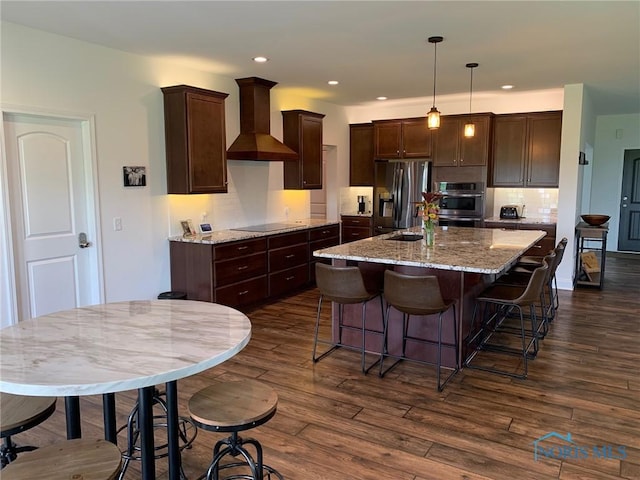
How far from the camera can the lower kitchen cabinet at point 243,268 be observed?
4941mm

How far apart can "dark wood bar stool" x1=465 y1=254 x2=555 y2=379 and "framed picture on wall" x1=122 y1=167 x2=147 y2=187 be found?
3.37m

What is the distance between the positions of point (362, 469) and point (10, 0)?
3.69m

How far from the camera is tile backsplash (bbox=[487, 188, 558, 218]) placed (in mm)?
7172

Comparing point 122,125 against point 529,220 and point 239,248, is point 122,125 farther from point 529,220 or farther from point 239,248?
point 529,220

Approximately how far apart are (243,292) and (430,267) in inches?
98.7

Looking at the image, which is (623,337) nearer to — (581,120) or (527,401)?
(527,401)

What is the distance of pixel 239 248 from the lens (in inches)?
206

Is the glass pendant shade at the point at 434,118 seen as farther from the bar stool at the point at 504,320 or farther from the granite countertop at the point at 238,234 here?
the granite countertop at the point at 238,234

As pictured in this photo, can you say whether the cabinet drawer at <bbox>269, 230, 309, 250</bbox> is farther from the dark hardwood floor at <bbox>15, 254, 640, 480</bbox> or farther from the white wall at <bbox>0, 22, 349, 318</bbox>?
the dark hardwood floor at <bbox>15, 254, 640, 480</bbox>

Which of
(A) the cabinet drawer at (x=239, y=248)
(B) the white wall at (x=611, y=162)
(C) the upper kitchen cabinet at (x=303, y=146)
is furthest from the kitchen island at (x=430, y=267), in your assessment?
(B) the white wall at (x=611, y=162)

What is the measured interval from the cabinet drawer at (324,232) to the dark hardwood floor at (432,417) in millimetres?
2219

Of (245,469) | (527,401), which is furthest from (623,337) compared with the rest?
(245,469)

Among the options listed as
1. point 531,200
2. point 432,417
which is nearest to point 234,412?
point 432,417

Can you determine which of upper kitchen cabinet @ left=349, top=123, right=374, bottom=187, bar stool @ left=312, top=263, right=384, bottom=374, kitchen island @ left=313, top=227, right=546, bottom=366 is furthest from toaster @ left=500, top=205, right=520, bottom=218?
bar stool @ left=312, top=263, right=384, bottom=374
